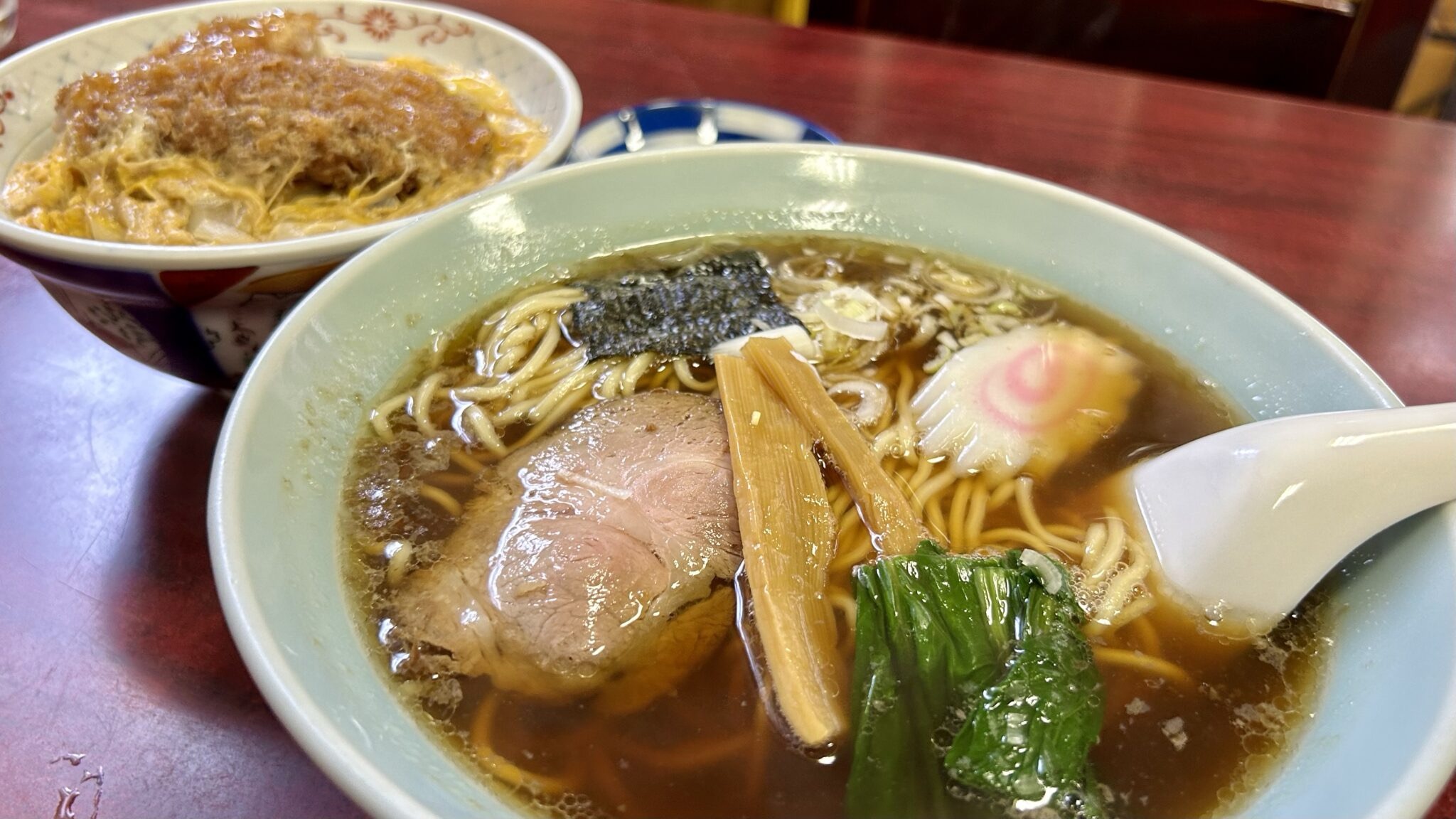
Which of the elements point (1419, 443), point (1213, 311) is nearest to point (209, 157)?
point (1213, 311)

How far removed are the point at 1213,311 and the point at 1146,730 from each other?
690 millimetres

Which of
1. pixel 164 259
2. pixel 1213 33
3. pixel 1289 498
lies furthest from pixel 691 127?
pixel 1213 33

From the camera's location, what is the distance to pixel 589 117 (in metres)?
2.52

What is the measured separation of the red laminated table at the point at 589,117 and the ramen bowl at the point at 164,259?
0.69 ft

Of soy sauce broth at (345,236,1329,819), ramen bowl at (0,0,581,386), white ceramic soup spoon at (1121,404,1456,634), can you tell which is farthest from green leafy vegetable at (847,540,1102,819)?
ramen bowl at (0,0,581,386)

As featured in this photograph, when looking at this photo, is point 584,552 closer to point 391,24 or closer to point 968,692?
point 968,692

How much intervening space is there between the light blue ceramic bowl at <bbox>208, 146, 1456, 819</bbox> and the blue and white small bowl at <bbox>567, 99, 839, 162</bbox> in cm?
69

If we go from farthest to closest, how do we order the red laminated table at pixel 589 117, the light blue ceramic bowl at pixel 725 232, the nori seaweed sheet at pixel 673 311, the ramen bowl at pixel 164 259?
1. the nori seaweed sheet at pixel 673 311
2. the ramen bowl at pixel 164 259
3. the red laminated table at pixel 589 117
4. the light blue ceramic bowl at pixel 725 232

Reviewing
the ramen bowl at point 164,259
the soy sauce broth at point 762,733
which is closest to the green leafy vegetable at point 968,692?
the soy sauce broth at point 762,733

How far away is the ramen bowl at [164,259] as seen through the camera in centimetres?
123

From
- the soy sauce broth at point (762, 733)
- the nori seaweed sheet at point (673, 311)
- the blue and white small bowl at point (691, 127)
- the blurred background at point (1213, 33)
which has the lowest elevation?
the soy sauce broth at point (762, 733)

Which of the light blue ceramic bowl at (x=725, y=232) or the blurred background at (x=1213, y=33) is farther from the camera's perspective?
the blurred background at (x=1213, y=33)

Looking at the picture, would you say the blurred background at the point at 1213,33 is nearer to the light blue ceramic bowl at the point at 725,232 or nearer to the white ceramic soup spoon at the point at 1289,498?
the light blue ceramic bowl at the point at 725,232

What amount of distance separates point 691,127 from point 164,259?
1.45 m
